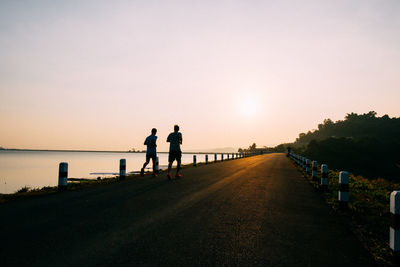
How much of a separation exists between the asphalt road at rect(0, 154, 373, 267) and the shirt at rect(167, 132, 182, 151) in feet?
18.7

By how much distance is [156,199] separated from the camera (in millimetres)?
6891

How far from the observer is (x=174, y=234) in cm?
397

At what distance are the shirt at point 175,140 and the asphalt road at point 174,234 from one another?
5.71 metres

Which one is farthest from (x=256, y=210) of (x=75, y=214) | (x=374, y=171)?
(x=374, y=171)

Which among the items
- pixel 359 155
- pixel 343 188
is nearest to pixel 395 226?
pixel 343 188

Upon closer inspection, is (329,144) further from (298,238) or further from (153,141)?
(298,238)

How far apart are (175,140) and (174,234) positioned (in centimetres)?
868

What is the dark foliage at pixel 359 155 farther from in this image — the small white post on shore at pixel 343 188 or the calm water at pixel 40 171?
the small white post on shore at pixel 343 188

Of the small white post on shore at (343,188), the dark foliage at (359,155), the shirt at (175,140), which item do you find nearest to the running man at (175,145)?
the shirt at (175,140)

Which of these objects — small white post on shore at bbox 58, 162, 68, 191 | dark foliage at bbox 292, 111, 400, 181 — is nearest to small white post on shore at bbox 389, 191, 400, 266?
small white post on shore at bbox 58, 162, 68, 191

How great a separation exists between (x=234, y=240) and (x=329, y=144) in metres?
73.8

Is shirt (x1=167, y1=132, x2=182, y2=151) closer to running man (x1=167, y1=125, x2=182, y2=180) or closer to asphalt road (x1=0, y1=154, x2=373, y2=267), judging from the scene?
running man (x1=167, y1=125, x2=182, y2=180)

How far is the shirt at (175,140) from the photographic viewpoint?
1248 centimetres

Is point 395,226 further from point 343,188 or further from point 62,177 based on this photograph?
point 62,177
